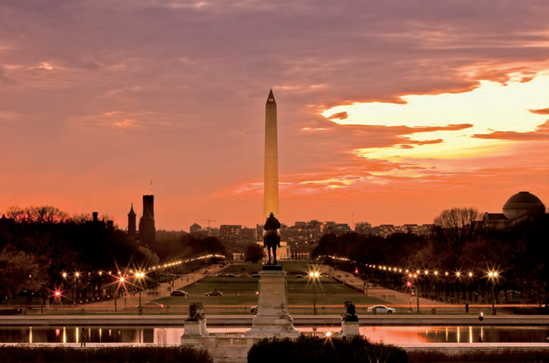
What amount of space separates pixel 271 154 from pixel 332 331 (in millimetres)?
99246

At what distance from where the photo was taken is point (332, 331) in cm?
5597

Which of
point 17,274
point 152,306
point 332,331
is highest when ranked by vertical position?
point 17,274

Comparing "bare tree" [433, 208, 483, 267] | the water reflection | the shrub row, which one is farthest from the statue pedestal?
"bare tree" [433, 208, 483, 267]

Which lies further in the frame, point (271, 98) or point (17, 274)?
point (271, 98)

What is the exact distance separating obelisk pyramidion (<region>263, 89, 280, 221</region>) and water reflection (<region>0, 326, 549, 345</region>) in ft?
308

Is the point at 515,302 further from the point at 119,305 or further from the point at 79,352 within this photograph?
the point at 79,352

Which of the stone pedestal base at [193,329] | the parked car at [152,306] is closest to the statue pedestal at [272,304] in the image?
the stone pedestal base at [193,329]

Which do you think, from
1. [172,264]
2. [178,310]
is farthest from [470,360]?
[172,264]

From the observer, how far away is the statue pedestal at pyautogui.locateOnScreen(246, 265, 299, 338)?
4528cm

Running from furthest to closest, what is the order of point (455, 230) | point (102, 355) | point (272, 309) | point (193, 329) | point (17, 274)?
1. point (455, 230)
2. point (17, 274)
3. point (272, 309)
4. point (193, 329)
5. point (102, 355)

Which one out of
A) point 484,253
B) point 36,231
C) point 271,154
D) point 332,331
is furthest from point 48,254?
point 271,154

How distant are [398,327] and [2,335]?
81.7 ft

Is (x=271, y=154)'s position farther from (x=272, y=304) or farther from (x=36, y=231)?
(x=272, y=304)

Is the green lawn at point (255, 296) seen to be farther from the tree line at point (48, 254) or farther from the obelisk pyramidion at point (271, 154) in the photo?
the obelisk pyramidion at point (271, 154)
